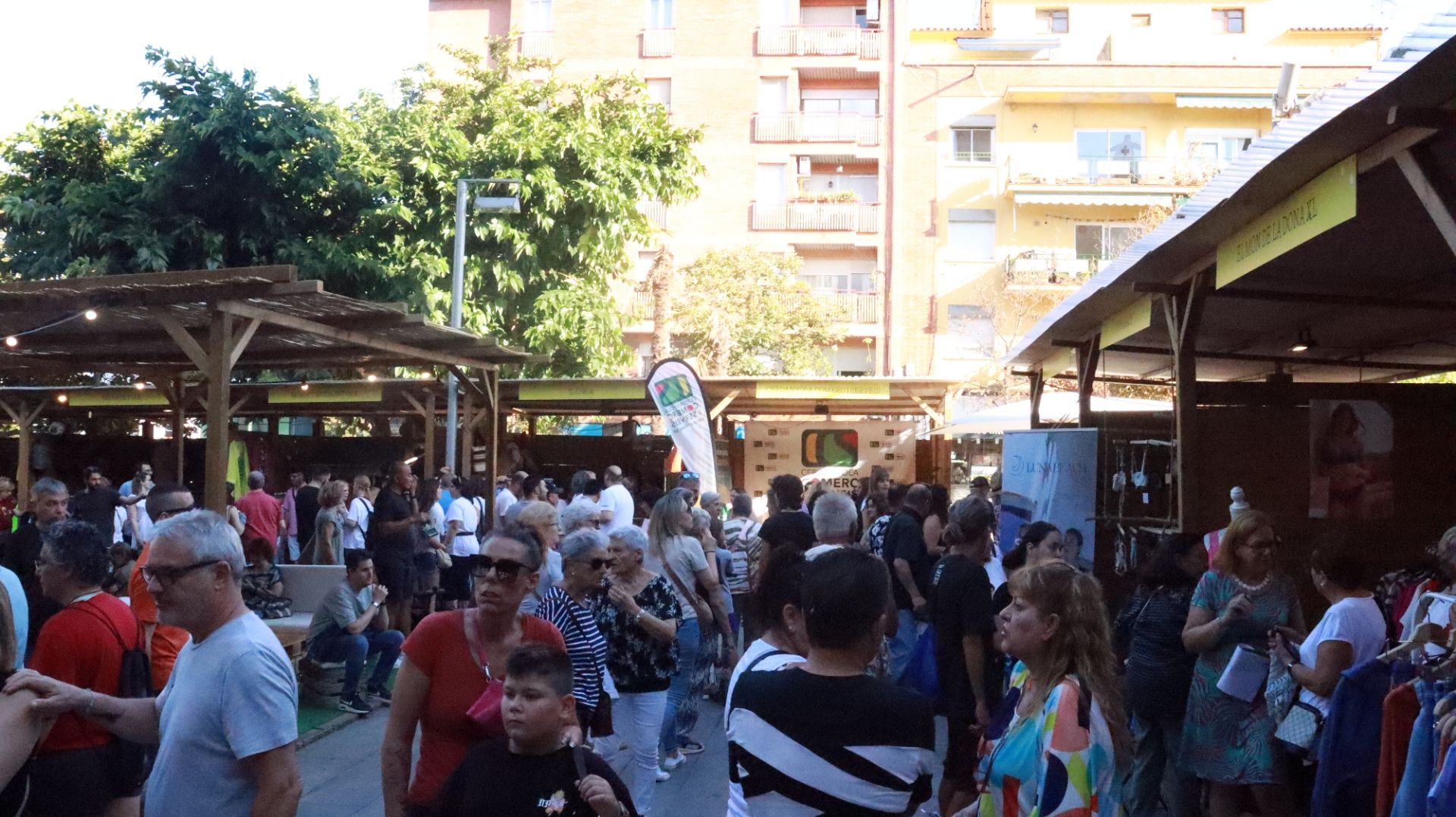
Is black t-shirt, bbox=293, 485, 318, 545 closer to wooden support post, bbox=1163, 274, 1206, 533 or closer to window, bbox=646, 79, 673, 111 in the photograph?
wooden support post, bbox=1163, 274, 1206, 533

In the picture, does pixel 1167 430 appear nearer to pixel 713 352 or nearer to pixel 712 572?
pixel 712 572

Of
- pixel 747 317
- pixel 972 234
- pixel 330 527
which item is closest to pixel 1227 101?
pixel 972 234

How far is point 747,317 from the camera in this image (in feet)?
114

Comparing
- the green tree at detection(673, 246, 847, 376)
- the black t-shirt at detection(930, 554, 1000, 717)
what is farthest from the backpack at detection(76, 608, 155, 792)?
the green tree at detection(673, 246, 847, 376)

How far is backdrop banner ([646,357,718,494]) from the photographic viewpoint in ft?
46.0

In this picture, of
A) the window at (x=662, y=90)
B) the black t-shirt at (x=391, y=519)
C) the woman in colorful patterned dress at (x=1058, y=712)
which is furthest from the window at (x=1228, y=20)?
the woman in colorful patterned dress at (x=1058, y=712)

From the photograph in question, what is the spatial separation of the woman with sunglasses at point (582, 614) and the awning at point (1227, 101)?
35853 mm

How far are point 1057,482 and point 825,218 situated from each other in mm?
30410

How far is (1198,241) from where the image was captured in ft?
23.6

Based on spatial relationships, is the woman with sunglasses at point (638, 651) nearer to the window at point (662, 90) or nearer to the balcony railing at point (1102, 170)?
the balcony railing at point (1102, 170)

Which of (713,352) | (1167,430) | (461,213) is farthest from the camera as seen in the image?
(713,352)

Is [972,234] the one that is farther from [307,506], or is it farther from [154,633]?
[154,633]

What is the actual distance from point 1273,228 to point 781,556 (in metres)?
3.23

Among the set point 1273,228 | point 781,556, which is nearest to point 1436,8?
point 1273,228
